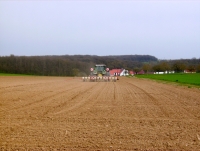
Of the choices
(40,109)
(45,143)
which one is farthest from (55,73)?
(45,143)

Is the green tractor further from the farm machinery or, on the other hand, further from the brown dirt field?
the brown dirt field

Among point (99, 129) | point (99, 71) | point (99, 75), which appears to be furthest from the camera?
point (99, 71)

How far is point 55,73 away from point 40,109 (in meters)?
76.5

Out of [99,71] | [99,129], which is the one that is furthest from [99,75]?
[99,129]

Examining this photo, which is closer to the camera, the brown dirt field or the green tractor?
the brown dirt field

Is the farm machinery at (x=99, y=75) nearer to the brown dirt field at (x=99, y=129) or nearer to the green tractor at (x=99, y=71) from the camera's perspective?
the green tractor at (x=99, y=71)

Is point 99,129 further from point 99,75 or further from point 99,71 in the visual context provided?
point 99,71

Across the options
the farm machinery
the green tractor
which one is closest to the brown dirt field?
the farm machinery

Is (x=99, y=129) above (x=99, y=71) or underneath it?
underneath

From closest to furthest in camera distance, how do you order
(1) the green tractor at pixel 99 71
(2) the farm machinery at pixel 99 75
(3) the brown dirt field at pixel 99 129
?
(3) the brown dirt field at pixel 99 129
(2) the farm machinery at pixel 99 75
(1) the green tractor at pixel 99 71

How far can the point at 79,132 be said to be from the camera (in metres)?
7.82

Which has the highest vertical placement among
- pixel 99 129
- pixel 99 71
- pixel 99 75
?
pixel 99 71

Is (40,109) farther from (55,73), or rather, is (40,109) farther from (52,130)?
(55,73)

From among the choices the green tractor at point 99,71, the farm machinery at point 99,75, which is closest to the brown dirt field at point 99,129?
the farm machinery at point 99,75
